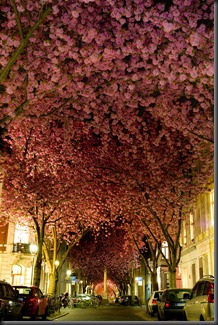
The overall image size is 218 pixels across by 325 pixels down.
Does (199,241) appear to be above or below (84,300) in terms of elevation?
above

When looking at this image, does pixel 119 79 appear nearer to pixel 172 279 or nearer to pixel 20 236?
pixel 172 279

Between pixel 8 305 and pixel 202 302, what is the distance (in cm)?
626

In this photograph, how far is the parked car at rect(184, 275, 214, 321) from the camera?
11008mm

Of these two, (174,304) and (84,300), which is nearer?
(174,304)

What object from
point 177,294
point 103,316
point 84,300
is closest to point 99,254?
point 84,300

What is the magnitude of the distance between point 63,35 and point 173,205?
15114 mm

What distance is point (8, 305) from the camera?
44.0 feet

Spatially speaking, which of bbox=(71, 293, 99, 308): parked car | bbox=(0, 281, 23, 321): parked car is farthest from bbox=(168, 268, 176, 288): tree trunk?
bbox=(71, 293, 99, 308): parked car

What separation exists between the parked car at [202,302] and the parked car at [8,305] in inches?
229

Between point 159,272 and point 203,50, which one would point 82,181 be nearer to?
point 203,50

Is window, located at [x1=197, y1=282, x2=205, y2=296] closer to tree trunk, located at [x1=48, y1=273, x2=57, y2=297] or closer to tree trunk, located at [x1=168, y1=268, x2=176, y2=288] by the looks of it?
tree trunk, located at [x1=168, y1=268, x2=176, y2=288]

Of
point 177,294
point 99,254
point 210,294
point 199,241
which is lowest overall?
point 177,294

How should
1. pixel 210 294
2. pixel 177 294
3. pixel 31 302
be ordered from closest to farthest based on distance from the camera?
pixel 210 294 < pixel 177 294 < pixel 31 302

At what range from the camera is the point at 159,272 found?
160ft
